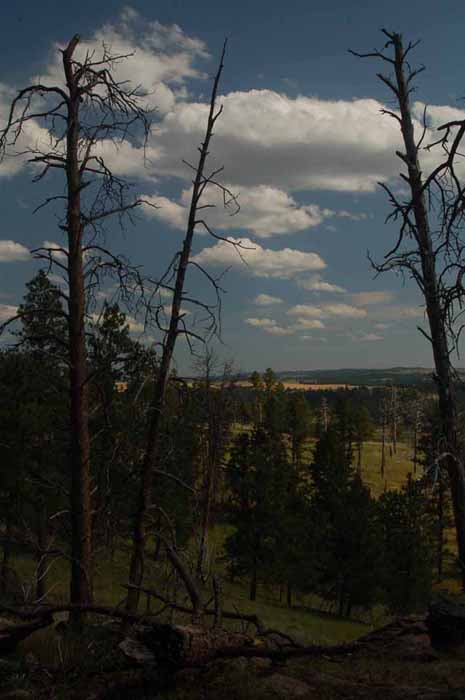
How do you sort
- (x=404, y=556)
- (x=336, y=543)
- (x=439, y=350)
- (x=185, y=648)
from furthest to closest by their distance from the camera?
(x=336, y=543), (x=404, y=556), (x=439, y=350), (x=185, y=648)

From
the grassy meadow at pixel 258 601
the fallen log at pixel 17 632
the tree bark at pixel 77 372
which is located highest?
the tree bark at pixel 77 372

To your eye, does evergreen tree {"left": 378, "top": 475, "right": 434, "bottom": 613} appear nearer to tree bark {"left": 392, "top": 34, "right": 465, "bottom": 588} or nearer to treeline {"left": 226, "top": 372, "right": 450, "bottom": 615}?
treeline {"left": 226, "top": 372, "right": 450, "bottom": 615}

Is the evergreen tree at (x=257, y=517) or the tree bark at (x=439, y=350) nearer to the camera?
the tree bark at (x=439, y=350)

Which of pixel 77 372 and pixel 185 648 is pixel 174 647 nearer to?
pixel 185 648

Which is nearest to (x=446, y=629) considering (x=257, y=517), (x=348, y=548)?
(x=257, y=517)

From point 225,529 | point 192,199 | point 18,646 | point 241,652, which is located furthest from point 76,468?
point 225,529

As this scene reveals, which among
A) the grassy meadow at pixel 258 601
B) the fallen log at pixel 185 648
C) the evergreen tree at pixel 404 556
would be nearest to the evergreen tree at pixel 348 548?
the evergreen tree at pixel 404 556

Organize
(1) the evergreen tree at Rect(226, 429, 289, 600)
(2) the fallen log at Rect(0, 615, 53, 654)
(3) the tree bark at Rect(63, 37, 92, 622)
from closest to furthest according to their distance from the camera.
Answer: (2) the fallen log at Rect(0, 615, 53, 654) → (3) the tree bark at Rect(63, 37, 92, 622) → (1) the evergreen tree at Rect(226, 429, 289, 600)

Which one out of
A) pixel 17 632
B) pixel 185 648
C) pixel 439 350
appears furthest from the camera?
pixel 439 350

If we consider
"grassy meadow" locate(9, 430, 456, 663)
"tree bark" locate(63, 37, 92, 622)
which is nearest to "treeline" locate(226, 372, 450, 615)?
"grassy meadow" locate(9, 430, 456, 663)

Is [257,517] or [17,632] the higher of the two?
[17,632]

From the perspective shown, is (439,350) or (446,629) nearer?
(446,629)

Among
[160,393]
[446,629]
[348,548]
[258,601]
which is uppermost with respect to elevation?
[160,393]

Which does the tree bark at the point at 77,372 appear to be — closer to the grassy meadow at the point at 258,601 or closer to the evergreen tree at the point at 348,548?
the grassy meadow at the point at 258,601
